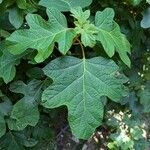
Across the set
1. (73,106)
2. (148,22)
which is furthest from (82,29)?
(148,22)

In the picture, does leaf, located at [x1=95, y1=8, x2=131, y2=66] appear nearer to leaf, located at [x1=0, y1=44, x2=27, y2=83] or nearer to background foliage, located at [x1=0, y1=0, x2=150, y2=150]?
background foliage, located at [x1=0, y1=0, x2=150, y2=150]

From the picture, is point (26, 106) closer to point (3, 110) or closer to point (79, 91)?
point (3, 110)

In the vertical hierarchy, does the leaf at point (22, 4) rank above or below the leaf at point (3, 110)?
above

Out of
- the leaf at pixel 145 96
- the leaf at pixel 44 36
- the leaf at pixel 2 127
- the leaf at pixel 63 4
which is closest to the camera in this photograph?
the leaf at pixel 44 36

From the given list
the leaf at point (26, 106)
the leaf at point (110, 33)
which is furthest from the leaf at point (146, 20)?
the leaf at point (26, 106)

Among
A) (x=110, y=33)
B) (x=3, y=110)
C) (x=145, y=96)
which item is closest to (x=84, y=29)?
(x=110, y=33)

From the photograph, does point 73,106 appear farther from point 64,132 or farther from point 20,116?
point 64,132

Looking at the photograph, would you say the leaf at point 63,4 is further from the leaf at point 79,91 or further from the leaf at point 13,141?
the leaf at point 13,141

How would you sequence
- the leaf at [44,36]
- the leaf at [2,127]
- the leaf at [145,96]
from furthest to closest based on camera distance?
the leaf at [145,96]
the leaf at [2,127]
the leaf at [44,36]
